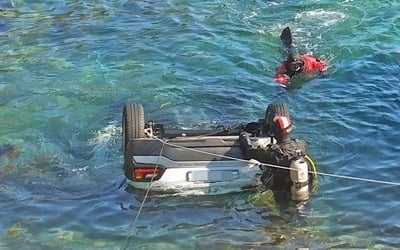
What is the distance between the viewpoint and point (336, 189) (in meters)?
9.80

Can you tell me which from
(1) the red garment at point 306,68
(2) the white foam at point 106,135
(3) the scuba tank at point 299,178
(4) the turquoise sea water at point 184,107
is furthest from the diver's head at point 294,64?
(3) the scuba tank at point 299,178

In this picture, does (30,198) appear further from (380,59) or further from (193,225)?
(380,59)

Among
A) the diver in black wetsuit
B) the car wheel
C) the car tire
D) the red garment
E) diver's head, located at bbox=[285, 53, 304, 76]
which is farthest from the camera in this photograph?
the red garment

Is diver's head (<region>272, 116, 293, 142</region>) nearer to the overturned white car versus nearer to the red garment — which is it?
the overturned white car

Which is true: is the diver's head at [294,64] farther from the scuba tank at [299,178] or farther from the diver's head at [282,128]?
the scuba tank at [299,178]

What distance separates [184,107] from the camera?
496 inches

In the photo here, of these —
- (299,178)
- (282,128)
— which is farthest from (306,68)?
(299,178)

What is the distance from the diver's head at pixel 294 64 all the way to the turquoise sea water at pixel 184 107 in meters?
0.24

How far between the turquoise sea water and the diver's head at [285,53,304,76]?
241mm

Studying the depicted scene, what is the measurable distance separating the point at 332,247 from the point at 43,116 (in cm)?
593

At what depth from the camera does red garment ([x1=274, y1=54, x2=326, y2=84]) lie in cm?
1336

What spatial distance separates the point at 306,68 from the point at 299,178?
16.8 ft

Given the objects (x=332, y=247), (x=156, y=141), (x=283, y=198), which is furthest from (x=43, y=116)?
(x=332, y=247)

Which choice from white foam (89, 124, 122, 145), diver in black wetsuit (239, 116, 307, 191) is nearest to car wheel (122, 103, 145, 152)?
diver in black wetsuit (239, 116, 307, 191)
